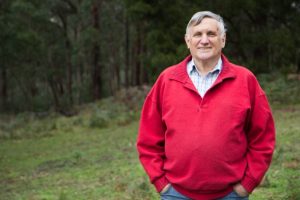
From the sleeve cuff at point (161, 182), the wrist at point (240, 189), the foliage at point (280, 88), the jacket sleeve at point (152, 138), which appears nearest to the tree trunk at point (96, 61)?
the foliage at point (280, 88)

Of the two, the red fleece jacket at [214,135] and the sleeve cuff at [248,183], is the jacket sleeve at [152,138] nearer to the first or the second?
the red fleece jacket at [214,135]

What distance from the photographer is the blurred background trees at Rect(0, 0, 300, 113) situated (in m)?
20.6

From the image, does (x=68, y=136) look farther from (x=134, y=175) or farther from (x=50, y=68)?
(x=50, y=68)

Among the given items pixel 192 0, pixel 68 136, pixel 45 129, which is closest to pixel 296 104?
pixel 192 0

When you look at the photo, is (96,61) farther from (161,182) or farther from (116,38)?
(161,182)

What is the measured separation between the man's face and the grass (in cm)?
306

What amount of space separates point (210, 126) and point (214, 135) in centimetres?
6

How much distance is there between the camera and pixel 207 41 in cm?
353

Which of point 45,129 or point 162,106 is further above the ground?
point 162,106

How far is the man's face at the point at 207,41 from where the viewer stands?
3541 mm

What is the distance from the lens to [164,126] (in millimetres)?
3725

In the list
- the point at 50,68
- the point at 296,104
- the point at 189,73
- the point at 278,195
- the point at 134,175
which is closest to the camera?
the point at 189,73

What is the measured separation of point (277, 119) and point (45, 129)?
30.4ft

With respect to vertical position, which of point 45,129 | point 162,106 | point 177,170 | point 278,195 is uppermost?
point 162,106
